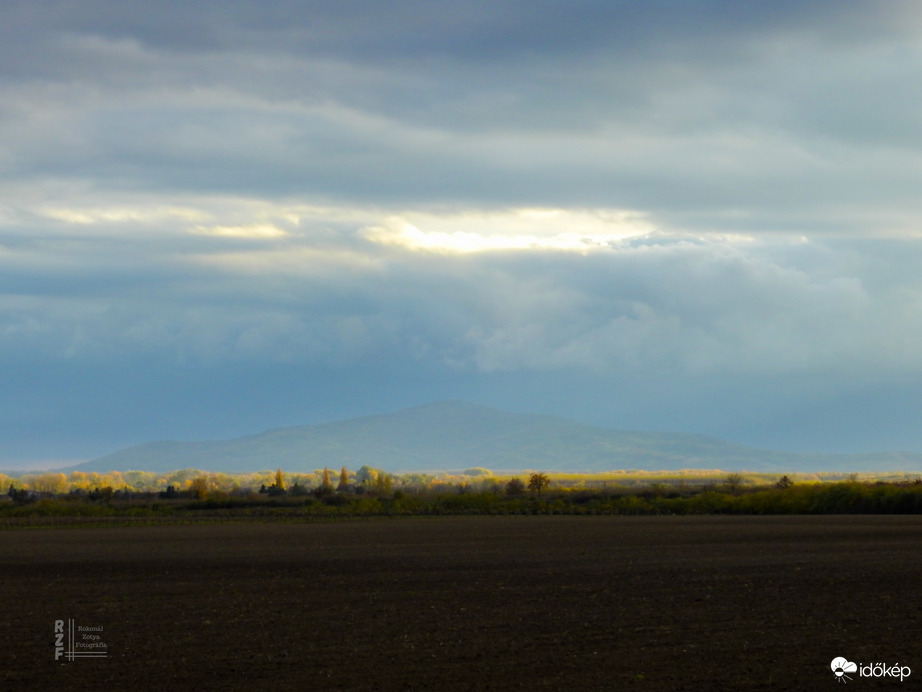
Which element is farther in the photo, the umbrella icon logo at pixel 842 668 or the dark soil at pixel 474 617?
the dark soil at pixel 474 617

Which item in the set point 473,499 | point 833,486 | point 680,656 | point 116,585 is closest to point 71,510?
point 473,499

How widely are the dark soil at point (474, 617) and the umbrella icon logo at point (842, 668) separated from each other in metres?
0.23

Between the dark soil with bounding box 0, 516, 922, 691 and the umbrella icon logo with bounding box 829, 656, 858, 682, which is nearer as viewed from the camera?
the umbrella icon logo with bounding box 829, 656, 858, 682

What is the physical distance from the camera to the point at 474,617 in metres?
25.5

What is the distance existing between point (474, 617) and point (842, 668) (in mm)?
9299

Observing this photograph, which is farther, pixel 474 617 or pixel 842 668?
pixel 474 617

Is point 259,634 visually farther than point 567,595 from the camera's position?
No

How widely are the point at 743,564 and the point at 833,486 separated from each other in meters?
77.1

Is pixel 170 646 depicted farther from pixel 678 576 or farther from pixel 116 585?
pixel 678 576

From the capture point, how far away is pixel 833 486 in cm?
11019

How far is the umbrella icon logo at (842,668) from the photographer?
18409mm

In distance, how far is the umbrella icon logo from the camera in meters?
18.4

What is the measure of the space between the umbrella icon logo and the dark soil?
227 mm

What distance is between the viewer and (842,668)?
18.9 metres
